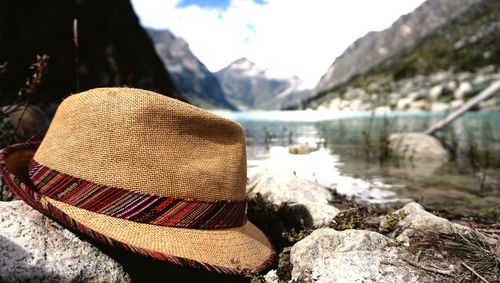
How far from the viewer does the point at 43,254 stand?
2.40 metres

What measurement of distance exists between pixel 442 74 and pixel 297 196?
14647 cm

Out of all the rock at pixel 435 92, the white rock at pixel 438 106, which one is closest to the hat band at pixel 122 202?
the white rock at pixel 438 106

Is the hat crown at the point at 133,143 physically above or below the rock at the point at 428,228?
above

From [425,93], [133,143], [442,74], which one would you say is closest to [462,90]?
[425,93]

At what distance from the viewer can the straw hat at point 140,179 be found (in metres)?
2.56

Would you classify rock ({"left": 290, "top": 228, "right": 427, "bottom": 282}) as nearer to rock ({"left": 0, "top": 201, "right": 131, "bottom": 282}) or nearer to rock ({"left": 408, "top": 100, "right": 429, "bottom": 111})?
rock ({"left": 0, "top": 201, "right": 131, "bottom": 282})

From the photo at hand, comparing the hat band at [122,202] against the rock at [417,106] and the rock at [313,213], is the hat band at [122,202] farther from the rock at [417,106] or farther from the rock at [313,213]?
the rock at [417,106]

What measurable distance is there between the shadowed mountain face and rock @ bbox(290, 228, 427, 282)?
18.9 m

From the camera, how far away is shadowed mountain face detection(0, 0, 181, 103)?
33.4 meters

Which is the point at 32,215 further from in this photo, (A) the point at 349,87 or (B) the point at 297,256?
(A) the point at 349,87

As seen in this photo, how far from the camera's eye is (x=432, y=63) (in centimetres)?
15062

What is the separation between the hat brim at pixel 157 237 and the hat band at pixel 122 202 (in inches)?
1.5

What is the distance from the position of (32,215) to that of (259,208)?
2402mm

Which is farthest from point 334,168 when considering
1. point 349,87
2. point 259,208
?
point 349,87
